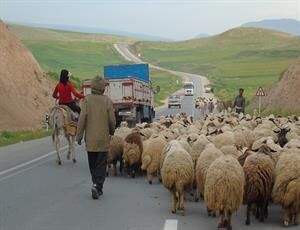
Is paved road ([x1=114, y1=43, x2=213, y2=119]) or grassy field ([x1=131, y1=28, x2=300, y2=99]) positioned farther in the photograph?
grassy field ([x1=131, y1=28, x2=300, y2=99])

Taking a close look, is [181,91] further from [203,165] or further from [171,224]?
[171,224]

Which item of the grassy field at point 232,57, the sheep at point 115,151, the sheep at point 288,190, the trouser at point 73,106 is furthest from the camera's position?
the grassy field at point 232,57

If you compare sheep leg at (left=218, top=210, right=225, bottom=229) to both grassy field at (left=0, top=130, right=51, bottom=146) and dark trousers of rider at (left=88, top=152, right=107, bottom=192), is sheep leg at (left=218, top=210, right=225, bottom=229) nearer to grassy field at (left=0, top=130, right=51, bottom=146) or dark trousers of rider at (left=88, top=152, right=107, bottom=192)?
dark trousers of rider at (left=88, top=152, right=107, bottom=192)

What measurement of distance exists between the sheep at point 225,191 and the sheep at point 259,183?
0.50 meters

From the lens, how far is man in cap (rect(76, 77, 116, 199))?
40.1ft

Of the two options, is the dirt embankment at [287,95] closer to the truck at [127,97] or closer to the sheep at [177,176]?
the truck at [127,97]

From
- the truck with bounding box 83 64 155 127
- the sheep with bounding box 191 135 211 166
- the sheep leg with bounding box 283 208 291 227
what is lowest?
the truck with bounding box 83 64 155 127

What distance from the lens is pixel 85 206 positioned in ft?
36.9

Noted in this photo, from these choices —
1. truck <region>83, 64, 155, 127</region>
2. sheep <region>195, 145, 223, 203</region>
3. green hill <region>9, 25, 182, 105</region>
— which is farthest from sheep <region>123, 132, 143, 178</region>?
green hill <region>9, 25, 182, 105</region>

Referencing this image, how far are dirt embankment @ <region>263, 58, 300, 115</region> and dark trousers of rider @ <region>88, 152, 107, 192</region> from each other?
28.7 m

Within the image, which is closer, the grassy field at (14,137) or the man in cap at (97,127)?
the man in cap at (97,127)

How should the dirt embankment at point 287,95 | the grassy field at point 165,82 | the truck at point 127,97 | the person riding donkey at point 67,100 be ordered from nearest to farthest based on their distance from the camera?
the person riding donkey at point 67,100 < the truck at point 127,97 < the dirt embankment at point 287,95 < the grassy field at point 165,82

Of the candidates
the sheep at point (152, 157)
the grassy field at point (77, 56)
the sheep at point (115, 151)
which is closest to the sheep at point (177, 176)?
the sheep at point (152, 157)

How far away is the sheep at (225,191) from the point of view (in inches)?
360
